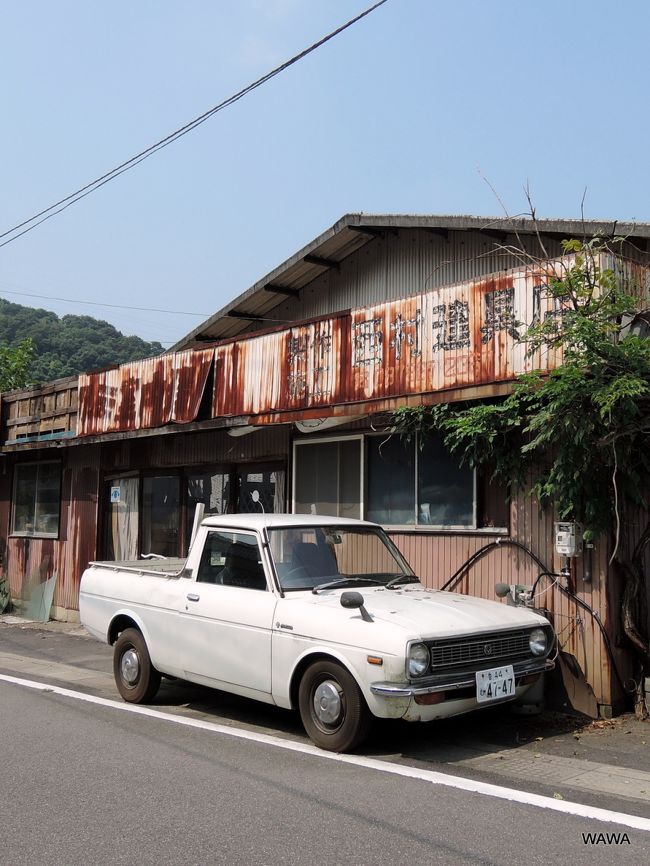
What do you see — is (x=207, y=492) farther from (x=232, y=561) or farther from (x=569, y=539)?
(x=569, y=539)

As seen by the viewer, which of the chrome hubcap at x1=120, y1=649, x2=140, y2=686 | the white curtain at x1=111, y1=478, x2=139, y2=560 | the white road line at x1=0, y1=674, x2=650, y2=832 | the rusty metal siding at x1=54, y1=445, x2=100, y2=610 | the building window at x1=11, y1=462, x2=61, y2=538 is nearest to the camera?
the white road line at x1=0, y1=674, x2=650, y2=832

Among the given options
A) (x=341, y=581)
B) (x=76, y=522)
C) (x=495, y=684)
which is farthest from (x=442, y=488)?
(x=76, y=522)

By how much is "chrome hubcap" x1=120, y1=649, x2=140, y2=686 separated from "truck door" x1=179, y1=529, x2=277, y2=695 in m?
0.90

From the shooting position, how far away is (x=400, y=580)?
7418 mm

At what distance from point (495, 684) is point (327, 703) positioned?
4.12ft

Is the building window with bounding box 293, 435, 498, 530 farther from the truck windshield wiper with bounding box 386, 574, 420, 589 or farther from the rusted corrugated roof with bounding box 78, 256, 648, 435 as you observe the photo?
the truck windshield wiper with bounding box 386, 574, 420, 589

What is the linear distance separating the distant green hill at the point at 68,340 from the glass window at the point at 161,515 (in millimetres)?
31233

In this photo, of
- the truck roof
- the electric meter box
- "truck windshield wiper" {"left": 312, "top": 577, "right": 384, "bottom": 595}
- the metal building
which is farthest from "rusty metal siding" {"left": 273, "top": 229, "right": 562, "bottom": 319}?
"truck windshield wiper" {"left": 312, "top": 577, "right": 384, "bottom": 595}

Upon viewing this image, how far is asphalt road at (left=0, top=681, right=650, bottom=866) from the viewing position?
413cm

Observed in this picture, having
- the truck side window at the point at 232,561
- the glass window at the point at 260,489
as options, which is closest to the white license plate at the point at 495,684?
the truck side window at the point at 232,561

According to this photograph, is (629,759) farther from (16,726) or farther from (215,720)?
(16,726)

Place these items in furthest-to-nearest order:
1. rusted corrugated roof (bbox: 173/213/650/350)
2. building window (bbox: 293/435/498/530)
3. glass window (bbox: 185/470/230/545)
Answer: glass window (bbox: 185/470/230/545)
rusted corrugated roof (bbox: 173/213/650/350)
building window (bbox: 293/435/498/530)

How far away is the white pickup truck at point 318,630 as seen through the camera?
5.89m

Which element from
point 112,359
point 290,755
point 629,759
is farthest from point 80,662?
point 112,359
